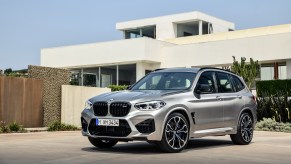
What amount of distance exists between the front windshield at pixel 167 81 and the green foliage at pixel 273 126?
31.9ft

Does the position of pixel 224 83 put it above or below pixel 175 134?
above

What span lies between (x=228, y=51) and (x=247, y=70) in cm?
391

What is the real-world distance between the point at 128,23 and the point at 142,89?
151ft

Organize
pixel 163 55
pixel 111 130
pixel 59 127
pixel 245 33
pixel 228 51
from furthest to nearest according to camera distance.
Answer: pixel 245 33 < pixel 163 55 < pixel 228 51 < pixel 59 127 < pixel 111 130

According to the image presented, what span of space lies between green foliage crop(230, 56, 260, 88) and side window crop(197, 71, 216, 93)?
71.2ft

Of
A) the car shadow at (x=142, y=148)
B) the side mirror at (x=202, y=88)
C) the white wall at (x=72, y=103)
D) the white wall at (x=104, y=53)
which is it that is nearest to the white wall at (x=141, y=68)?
the white wall at (x=104, y=53)

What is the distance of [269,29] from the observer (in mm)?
43375

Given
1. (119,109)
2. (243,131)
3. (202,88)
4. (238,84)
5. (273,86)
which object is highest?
(273,86)

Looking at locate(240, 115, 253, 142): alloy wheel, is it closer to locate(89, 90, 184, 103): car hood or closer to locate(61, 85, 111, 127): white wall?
locate(89, 90, 184, 103): car hood

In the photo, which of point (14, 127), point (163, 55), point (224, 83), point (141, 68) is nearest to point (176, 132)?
point (224, 83)

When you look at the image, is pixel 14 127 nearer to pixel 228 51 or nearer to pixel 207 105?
pixel 207 105

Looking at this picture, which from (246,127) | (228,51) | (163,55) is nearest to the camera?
(246,127)

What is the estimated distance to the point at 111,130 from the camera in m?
10.1

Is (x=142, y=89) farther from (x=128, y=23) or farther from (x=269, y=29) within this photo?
(x=128, y=23)
